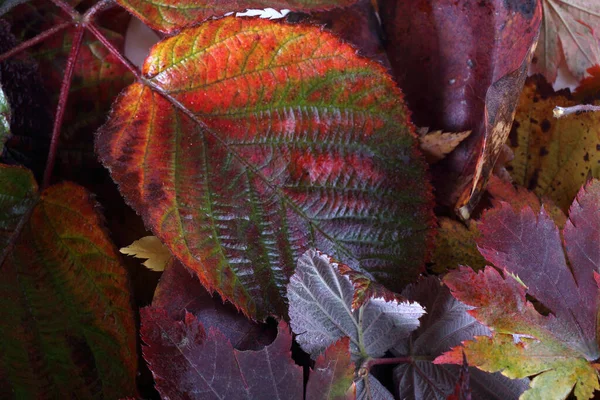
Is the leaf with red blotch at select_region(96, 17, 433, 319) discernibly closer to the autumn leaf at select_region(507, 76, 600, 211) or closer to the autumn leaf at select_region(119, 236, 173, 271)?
the autumn leaf at select_region(119, 236, 173, 271)

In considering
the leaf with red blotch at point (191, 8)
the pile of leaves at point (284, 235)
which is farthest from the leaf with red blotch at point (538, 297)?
the leaf with red blotch at point (191, 8)

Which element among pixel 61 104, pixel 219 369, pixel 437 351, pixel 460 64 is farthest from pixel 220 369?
pixel 460 64

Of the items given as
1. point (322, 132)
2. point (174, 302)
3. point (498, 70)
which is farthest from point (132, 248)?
point (498, 70)

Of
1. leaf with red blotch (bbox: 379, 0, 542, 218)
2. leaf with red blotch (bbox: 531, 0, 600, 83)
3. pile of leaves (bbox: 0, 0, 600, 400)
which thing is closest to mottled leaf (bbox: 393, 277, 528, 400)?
pile of leaves (bbox: 0, 0, 600, 400)

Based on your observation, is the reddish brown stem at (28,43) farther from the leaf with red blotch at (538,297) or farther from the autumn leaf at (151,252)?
the leaf with red blotch at (538,297)

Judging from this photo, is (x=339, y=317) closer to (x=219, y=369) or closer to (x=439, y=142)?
(x=219, y=369)

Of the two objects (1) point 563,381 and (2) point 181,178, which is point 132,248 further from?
(1) point 563,381

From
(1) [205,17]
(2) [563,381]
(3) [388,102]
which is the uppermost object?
(1) [205,17]
